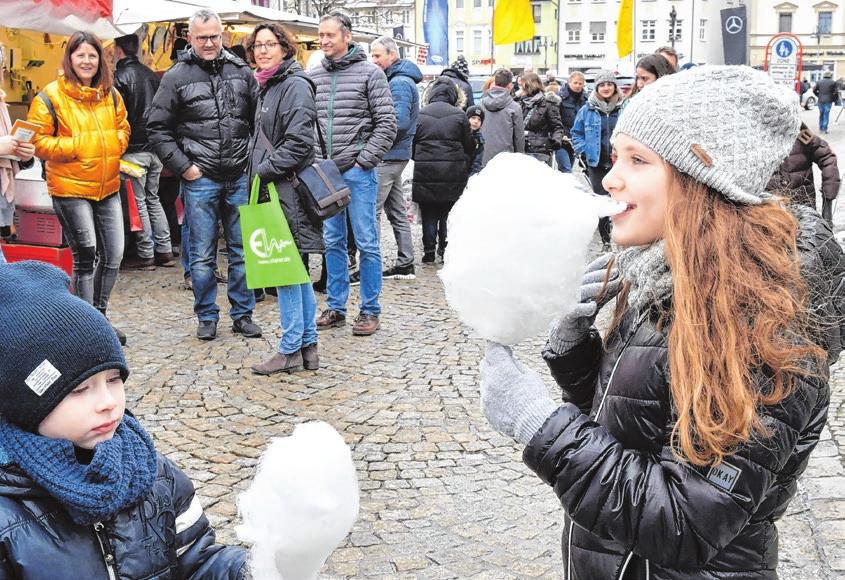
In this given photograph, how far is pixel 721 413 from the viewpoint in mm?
1605

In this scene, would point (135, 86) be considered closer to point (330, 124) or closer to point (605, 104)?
point (330, 124)

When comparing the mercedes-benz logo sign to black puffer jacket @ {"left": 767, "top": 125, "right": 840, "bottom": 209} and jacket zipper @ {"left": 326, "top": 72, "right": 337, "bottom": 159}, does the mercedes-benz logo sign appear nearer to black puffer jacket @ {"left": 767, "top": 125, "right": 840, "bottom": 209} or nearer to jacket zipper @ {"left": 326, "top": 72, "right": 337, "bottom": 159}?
black puffer jacket @ {"left": 767, "top": 125, "right": 840, "bottom": 209}

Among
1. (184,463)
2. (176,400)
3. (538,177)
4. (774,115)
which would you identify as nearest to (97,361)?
(538,177)

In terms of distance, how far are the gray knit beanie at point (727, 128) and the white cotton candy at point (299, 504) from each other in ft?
2.85

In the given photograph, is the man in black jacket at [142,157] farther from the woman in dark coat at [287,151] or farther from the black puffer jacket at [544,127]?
the black puffer jacket at [544,127]

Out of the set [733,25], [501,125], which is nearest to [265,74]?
[501,125]

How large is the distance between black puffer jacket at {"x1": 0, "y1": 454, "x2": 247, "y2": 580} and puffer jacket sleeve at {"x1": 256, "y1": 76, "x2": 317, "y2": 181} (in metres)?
4.08

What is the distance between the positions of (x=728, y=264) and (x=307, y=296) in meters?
4.71

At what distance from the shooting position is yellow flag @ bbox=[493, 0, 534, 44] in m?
19.7

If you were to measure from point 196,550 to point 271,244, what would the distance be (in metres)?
4.16

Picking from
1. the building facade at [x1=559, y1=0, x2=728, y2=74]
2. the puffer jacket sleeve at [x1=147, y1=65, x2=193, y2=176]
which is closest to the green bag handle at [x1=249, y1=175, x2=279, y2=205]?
the puffer jacket sleeve at [x1=147, y1=65, x2=193, y2=176]

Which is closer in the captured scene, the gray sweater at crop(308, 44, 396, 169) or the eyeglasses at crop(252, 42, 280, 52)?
the eyeglasses at crop(252, 42, 280, 52)

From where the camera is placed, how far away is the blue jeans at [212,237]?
6723mm

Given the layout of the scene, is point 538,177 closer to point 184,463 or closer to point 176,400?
point 184,463
